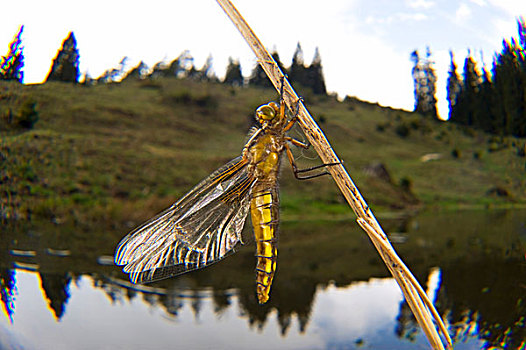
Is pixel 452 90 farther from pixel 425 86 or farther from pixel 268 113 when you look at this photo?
pixel 268 113

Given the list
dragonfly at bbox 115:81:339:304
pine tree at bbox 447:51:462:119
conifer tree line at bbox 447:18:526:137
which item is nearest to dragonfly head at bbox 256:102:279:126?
dragonfly at bbox 115:81:339:304

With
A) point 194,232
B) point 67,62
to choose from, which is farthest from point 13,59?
point 194,232

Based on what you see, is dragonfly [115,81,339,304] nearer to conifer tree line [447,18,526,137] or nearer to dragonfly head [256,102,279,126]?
dragonfly head [256,102,279,126]

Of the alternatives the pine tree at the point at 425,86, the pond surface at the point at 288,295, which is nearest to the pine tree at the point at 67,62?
the pond surface at the point at 288,295

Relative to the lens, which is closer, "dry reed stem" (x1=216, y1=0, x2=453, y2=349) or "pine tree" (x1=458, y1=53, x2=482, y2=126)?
"dry reed stem" (x1=216, y1=0, x2=453, y2=349)

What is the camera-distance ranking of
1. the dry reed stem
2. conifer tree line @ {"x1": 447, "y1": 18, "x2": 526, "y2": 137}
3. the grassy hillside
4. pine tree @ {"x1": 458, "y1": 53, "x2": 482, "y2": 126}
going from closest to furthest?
1. the dry reed stem
2. conifer tree line @ {"x1": 447, "y1": 18, "x2": 526, "y2": 137}
3. pine tree @ {"x1": 458, "y1": 53, "x2": 482, "y2": 126}
4. the grassy hillside

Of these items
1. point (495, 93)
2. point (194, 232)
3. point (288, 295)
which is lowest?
point (288, 295)

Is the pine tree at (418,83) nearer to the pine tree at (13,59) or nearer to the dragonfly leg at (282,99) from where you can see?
the dragonfly leg at (282,99)
